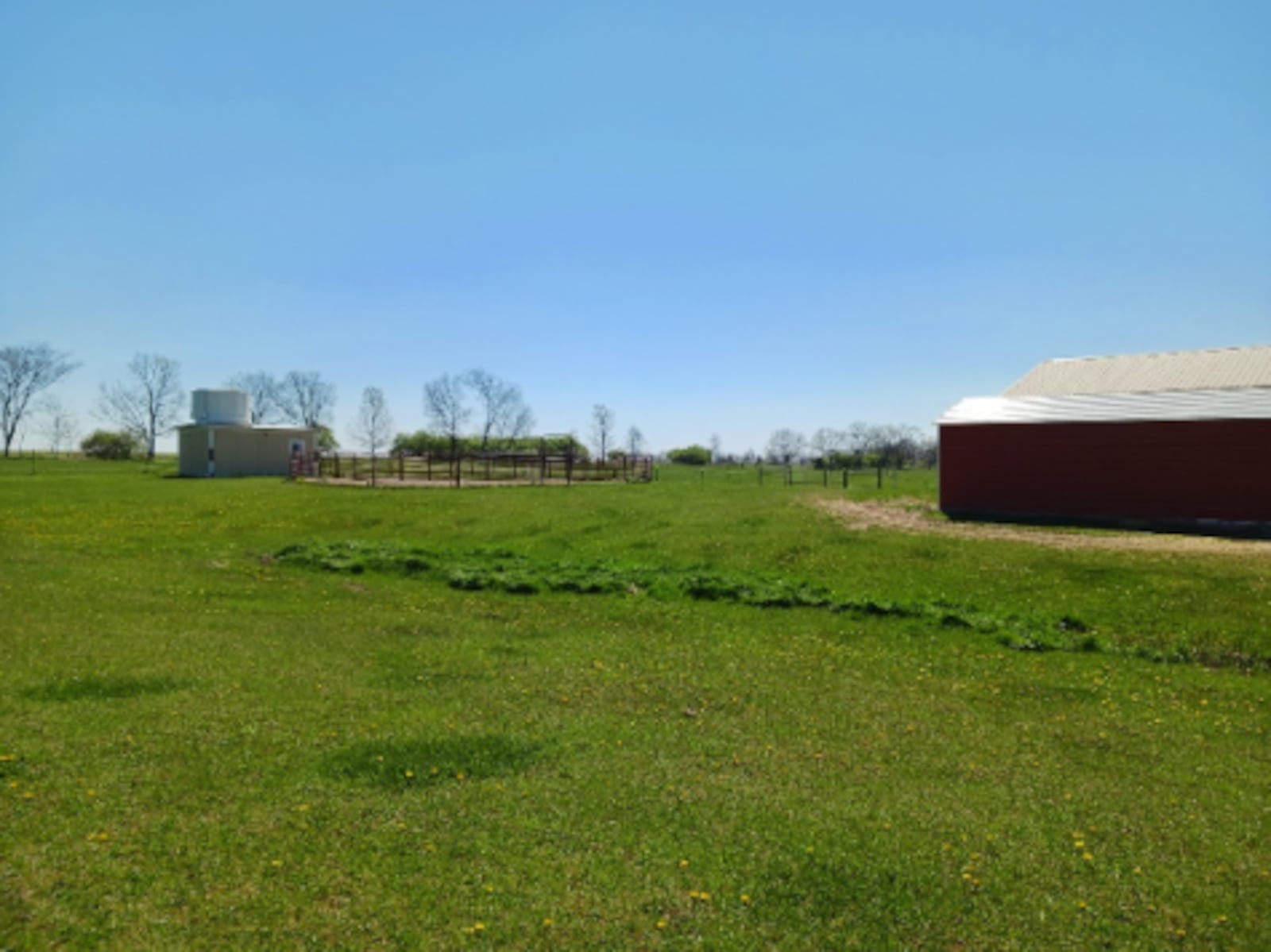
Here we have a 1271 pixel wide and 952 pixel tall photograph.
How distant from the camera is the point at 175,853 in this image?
216 inches

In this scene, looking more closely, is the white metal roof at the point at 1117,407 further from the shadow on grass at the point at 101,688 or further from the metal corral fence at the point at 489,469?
the shadow on grass at the point at 101,688

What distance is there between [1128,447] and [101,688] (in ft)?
99.9

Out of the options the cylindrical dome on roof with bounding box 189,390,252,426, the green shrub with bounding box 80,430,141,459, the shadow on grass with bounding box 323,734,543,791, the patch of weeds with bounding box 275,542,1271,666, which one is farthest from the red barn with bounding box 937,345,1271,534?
the green shrub with bounding box 80,430,141,459

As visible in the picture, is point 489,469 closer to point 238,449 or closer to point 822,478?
point 238,449

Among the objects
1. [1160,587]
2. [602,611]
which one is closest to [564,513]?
[602,611]

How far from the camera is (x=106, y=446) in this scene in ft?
276

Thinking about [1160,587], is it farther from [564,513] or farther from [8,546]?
[8,546]

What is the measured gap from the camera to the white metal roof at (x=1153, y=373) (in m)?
31.2

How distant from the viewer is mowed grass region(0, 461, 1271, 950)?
5.08 m

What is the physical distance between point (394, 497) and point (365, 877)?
29408 millimetres

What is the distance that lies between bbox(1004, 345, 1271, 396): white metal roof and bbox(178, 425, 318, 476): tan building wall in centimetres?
4281

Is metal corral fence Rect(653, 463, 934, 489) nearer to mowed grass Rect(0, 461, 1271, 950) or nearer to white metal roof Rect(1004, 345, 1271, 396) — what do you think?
white metal roof Rect(1004, 345, 1271, 396)

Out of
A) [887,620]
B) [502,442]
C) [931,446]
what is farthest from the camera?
[502,442]

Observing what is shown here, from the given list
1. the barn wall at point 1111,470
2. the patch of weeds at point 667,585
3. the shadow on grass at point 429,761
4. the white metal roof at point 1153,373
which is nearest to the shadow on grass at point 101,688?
the shadow on grass at point 429,761
